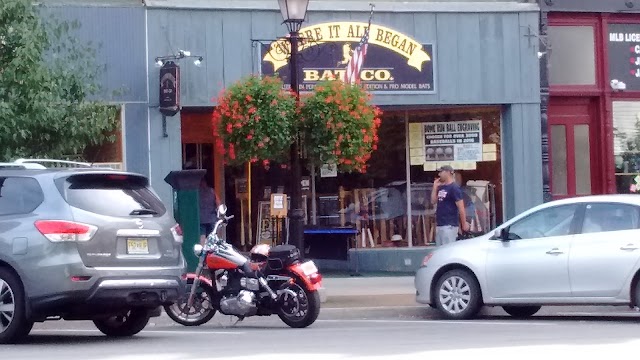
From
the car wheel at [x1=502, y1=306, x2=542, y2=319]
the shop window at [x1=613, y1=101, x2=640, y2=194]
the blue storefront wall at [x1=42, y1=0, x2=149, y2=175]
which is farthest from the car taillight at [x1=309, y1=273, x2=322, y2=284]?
the shop window at [x1=613, y1=101, x2=640, y2=194]

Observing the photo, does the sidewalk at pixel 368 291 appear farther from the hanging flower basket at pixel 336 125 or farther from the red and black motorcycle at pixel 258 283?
the red and black motorcycle at pixel 258 283

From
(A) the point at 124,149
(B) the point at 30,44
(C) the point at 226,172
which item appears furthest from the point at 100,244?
(C) the point at 226,172

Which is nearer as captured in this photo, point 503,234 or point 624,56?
point 503,234

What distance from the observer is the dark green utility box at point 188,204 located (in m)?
15.4

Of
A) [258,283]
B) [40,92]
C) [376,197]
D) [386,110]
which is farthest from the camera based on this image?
[376,197]

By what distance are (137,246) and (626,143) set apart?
1147 centimetres

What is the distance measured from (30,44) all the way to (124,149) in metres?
3.86

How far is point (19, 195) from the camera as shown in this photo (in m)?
11.4

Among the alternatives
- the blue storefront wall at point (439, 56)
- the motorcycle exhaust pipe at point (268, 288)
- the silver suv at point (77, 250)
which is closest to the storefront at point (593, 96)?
the blue storefront wall at point (439, 56)

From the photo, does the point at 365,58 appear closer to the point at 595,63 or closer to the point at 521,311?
the point at 595,63

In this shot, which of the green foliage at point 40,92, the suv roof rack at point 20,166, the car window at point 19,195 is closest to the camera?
the car window at point 19,195

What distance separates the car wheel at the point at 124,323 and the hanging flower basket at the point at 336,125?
414 cm

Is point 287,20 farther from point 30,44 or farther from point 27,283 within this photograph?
point 27,283

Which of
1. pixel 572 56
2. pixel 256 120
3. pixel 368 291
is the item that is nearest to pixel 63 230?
pixel 256 120
